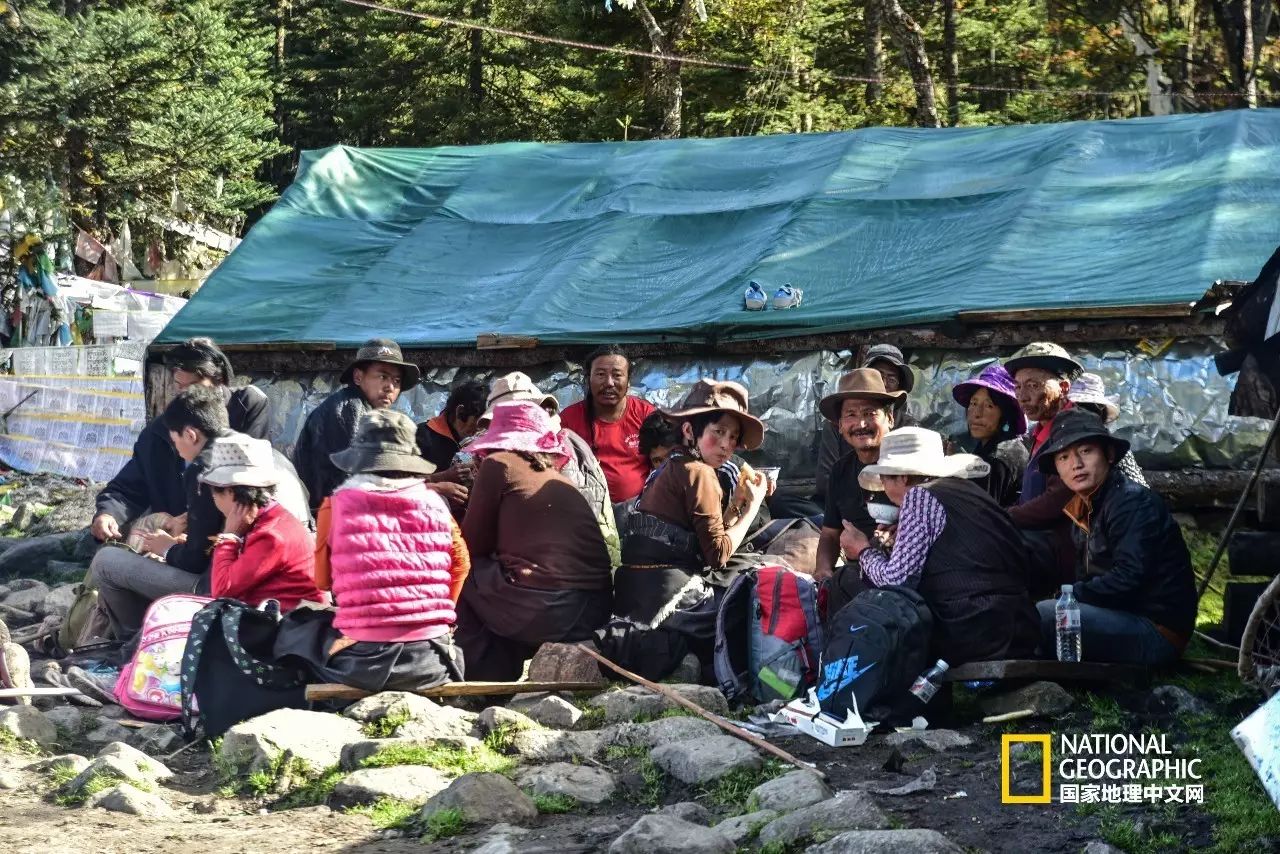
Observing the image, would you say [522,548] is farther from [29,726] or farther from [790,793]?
[790,793]

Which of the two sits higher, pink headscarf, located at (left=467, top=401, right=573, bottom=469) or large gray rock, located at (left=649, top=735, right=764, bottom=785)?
pink headscarf, located at (left=467, top=401, right=573, bottom=469)

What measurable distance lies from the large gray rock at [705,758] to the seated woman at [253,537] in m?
1.92

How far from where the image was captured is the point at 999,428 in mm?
7477

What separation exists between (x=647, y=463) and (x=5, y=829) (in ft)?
13.7

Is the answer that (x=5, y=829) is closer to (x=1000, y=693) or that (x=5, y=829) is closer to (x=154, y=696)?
(x=154, y=696)

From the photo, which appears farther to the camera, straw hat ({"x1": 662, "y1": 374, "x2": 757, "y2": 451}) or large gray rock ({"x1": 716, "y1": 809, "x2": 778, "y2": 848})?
straw hat ({"x1": 662, "y1": 374, "x2": 757, "y2": 451})

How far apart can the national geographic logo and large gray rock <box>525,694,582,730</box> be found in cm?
168

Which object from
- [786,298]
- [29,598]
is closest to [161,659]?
[29,598]

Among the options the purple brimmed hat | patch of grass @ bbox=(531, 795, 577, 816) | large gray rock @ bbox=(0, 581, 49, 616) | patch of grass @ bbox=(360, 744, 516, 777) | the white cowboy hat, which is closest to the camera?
patch of grass @ bbox=(531, 795, 577, 816)

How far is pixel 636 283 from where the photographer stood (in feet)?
36.4

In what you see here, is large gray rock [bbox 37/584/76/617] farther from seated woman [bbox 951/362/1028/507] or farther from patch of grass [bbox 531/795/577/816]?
seated woman [bbox 951/362/1028/507]

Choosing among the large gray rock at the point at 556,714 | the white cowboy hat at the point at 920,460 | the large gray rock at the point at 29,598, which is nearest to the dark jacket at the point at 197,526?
the large gray rock at the point at 29,598

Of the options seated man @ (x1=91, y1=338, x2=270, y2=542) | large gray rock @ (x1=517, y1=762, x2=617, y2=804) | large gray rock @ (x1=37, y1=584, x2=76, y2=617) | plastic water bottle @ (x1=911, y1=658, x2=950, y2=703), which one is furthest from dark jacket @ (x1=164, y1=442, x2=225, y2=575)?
plastic water bottle @ (x1=911, y1=658, x2=950, y2=703)

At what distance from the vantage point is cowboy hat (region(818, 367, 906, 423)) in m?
7.16
